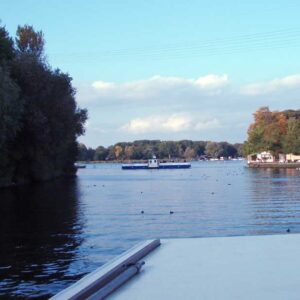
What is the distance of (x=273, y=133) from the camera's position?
141m

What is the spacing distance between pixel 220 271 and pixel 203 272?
177 millimetres

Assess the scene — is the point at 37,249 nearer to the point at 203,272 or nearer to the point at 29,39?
the point at 203,272

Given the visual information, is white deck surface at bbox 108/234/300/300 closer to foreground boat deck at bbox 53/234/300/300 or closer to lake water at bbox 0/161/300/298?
foreground boat deck at bbox 53/234/300/300

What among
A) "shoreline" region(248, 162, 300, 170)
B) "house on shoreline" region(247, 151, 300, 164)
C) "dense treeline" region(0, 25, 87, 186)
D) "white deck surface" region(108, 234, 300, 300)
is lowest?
"shoreline" region(248, 162, 300, 170)

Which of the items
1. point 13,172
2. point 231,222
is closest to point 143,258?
point 231,222

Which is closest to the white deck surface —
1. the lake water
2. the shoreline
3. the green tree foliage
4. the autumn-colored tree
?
the lake water

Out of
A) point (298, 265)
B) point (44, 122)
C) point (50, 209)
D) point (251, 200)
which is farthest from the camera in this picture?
point (44, 122)

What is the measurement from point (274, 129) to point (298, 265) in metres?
139

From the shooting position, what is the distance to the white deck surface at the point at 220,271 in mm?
4812

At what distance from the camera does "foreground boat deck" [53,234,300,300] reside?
15.7 feet

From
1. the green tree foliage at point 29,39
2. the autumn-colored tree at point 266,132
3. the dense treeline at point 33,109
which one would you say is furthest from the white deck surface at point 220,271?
the autumn-colored tree at point 266,132

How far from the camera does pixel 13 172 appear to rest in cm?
6266

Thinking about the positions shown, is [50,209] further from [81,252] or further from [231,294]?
[231,294]

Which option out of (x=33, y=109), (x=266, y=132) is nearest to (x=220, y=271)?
(x=33, y=109)
